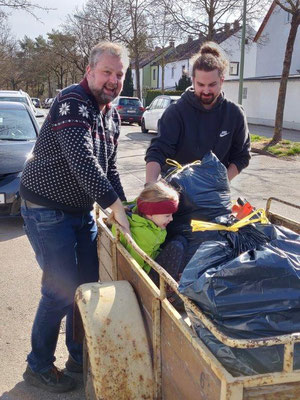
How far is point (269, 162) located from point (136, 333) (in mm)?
10919

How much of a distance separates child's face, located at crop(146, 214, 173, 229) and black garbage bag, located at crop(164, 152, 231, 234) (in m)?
0.16

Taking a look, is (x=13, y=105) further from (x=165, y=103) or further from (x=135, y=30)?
(x=135, y=30)

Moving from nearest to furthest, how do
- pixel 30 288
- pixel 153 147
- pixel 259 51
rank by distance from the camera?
pixel 153 147 → pixel 30 288 → pixel 259 51

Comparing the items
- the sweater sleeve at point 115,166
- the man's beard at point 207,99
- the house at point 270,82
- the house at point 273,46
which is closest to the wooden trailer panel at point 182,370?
the sweater sleeve at point 115,166

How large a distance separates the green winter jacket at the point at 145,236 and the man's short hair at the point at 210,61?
116cm

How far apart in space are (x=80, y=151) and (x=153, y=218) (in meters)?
0.58

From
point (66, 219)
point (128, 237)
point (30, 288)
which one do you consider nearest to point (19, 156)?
point (30, 288)

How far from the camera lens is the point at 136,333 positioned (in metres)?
2.14

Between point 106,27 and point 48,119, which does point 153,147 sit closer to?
point 48,119

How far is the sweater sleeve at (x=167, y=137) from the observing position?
10.8ft

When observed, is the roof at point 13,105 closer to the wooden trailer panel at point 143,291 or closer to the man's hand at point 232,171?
the man's hand at point 232,171

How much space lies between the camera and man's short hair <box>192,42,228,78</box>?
3.04 meters

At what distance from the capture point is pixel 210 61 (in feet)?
10.0

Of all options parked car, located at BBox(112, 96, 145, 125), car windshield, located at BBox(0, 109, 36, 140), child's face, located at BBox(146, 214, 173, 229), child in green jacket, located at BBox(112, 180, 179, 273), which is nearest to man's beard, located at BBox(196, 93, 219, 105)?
child in green jacket, located at BBox(112, 180, 179, 273)
